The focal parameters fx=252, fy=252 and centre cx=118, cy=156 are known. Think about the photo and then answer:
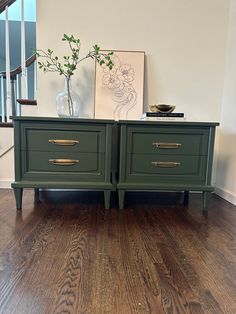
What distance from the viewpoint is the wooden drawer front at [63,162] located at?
153 centimetres

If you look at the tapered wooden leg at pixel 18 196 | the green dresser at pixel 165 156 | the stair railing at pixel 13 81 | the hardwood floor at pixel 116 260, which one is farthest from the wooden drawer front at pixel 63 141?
the stair railing at pixel 13 81

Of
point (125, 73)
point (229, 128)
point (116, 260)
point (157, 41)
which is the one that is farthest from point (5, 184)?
point (229, 128)

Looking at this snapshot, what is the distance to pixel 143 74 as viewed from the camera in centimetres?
192

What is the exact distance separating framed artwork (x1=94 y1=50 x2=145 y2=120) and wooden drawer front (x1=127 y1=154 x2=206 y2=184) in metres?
0.48

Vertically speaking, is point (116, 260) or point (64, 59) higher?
point (64, 59)

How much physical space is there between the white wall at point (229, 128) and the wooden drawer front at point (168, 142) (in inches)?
16.4

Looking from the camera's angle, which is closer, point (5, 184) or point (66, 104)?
point (66, 104)

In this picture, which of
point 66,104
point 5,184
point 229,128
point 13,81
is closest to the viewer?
point 66,104

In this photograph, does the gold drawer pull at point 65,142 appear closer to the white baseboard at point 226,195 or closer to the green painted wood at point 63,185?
the green painted wood at point 63,185

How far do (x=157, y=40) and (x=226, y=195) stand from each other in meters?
1.29

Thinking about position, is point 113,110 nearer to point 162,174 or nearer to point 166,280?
point 162,174

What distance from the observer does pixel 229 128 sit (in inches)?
73.9

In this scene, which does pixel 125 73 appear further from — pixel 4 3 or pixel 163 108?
pixel 4 3

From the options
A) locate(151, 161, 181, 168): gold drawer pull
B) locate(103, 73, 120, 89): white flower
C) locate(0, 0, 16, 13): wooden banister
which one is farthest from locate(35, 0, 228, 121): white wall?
locate(151, 161, 181, 168): gold drawer pull
